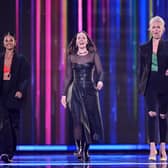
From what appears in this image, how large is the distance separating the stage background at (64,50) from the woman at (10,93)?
151 centimetres

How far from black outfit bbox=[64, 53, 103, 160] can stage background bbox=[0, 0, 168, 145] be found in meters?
1.46

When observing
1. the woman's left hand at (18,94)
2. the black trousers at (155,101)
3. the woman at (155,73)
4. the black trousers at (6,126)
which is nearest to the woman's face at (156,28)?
the woman at (155,73)

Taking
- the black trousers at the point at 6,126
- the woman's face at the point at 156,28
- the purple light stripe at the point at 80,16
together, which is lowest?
the black trousers at the point at 6,126

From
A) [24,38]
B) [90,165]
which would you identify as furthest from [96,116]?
[24,38]

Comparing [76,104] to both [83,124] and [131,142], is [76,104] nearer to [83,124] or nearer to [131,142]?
[83,124]

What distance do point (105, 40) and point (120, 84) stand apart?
0.69 m

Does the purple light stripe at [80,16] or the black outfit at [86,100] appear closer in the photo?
the black outfit at [86,100]

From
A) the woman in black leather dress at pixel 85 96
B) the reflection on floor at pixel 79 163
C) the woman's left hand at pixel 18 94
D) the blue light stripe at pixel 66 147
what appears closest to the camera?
the reflection on floor at pixel 79 163

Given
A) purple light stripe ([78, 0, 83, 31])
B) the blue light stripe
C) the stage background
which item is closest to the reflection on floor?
the blue light stripe

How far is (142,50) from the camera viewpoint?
279 inches

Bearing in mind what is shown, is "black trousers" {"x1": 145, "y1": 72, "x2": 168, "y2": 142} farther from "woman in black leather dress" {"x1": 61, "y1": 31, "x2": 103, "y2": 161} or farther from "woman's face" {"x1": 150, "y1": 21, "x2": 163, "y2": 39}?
"woman in black leather dress" {"x1": 61, "y1": 31, "x2": 103, "y2": 161}

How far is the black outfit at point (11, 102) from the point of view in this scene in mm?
6926

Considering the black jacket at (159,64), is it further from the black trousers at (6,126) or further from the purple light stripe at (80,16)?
the purple light stripe at (80,16)

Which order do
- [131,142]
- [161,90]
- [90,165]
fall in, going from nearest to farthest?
[90,165]
[161,90]
[131,142]
